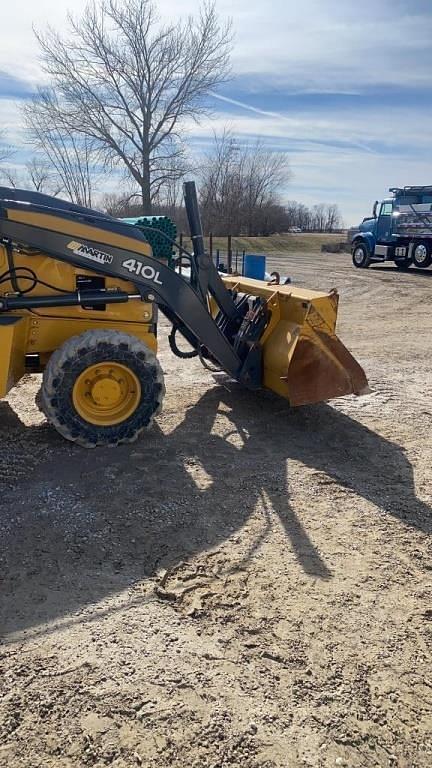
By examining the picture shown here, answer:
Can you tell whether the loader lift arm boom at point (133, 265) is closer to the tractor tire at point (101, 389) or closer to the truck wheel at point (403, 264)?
the tractor tire at point (101, 389)

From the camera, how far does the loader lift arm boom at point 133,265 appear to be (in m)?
4.43

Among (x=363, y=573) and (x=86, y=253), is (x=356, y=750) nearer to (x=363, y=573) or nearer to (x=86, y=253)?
(x=363, y=573)

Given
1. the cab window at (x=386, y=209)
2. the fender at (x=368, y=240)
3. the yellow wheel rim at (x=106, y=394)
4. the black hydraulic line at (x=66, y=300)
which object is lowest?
the yellow wheel rim at (x=106, y=394)

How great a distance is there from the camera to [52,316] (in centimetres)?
469

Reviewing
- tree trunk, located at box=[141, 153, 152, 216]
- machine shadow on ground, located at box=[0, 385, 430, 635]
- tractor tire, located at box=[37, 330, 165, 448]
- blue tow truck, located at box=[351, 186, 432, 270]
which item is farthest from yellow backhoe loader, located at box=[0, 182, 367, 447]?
tree trunk, located at box=[141, 153, 152, 216]

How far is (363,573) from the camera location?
126 inches

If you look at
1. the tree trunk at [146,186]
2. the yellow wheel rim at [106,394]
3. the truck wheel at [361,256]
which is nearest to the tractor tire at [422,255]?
the truck wheel at [361,256]

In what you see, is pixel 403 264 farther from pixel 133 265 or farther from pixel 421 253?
pixel 133 265

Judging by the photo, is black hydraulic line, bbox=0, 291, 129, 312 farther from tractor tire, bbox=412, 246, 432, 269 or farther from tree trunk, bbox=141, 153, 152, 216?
tree trunk, bbox=141, 153, 152, 216

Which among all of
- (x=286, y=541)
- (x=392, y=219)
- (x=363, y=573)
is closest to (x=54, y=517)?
(x=286, y=541)

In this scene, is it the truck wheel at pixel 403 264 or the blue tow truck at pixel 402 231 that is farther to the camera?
the truck wheel at pixel 403 264

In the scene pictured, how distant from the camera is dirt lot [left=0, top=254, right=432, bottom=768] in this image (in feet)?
7.30

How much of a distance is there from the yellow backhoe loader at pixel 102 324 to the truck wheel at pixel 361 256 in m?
18.8

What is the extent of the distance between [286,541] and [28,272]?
2.73 metres
